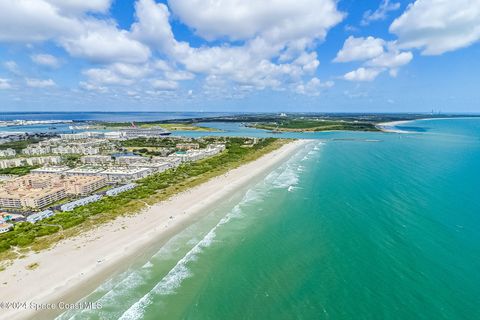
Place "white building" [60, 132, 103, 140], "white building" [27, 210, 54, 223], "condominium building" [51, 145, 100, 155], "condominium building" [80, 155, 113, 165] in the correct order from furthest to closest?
"white building" [60, 132, 103, 140] < "condominium building" [51, 145, 100, 155] < "condominium building" [80, 155, 113, 165] < "white building" [27, 210, 54, 223]

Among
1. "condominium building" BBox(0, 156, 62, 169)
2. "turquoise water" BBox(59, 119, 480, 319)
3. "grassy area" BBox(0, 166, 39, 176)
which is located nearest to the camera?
"turquoise water" BBox(59, 119, 480, 319)

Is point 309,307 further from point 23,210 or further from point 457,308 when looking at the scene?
point 23,210

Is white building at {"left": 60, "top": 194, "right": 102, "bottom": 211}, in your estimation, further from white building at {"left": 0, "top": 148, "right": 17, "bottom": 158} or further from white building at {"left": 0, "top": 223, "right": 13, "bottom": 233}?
white building at {"left": 0, "top": 148, "right": 17, "bottom": 158}

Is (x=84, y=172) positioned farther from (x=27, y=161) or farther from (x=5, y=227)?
(x=27, y=161)

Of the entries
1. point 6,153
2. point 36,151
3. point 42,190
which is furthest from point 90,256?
point 6,153

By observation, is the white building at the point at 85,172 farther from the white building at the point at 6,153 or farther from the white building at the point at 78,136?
the white building at the point at 78,136

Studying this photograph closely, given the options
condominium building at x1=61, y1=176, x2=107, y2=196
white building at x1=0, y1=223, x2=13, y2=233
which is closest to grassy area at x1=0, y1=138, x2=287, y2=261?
white building at x1=0, y1=223, x2=13, y2=233
